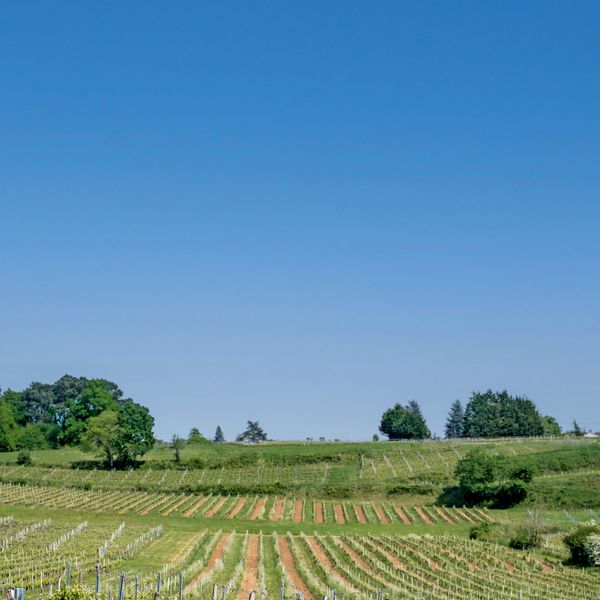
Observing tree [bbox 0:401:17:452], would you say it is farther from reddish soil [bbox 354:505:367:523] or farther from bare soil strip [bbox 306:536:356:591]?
bare soil strip [bbox 306:536:356:591]

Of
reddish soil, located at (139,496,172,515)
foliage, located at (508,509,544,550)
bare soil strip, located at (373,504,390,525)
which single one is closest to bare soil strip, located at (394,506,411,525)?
bare soil strip, located at (373,504,390,525)

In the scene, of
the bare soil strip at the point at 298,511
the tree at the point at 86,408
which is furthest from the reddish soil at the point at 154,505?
the tree at the point at 86,408

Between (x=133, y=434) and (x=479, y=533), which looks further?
(x=133, y=434)

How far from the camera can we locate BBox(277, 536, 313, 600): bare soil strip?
138 feet

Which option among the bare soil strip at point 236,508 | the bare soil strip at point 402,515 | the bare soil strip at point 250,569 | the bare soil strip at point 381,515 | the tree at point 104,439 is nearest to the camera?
the bare soil strip at point 250,569

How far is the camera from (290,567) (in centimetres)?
5078

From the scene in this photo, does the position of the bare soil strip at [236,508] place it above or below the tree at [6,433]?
below

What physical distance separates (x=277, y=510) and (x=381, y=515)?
11930 millimetres

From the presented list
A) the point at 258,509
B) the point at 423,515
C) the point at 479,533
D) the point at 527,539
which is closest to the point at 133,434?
the point at 258,509

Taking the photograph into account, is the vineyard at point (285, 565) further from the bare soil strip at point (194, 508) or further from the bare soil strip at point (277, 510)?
the bare soil strip at point (194, 508)

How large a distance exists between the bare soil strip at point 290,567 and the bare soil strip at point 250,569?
5.81 feet

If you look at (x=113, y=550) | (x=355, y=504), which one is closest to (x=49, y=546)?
(x=113, y=550)

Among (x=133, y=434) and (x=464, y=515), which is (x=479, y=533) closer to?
(x=464, y=515)

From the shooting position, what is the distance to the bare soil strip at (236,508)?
88750 millimetres
